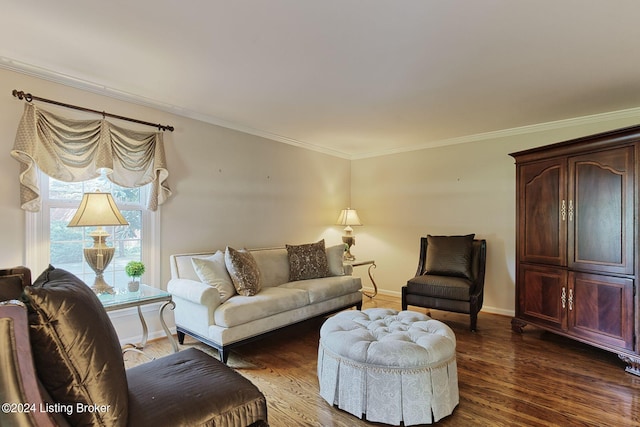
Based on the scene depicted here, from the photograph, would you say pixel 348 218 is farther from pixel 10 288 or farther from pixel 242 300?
pixel 10 288

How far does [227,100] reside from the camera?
328 centimetres

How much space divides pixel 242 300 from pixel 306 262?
121 centimetres

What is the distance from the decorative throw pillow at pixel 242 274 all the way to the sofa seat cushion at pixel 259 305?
2.6 inches

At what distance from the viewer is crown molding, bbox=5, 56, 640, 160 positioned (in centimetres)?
260

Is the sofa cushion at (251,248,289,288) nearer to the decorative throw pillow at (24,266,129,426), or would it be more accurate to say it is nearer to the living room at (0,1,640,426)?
the living room at (0,1,640,426)

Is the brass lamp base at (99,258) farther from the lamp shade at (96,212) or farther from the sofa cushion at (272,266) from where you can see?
the sofa cushion at (272,266)

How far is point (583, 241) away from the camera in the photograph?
2.99 m

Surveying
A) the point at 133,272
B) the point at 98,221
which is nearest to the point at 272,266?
the point at 133,272

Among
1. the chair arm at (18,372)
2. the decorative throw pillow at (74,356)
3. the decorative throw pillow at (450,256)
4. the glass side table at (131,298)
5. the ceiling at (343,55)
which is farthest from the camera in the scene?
the decorative throw pillow at (450,256)

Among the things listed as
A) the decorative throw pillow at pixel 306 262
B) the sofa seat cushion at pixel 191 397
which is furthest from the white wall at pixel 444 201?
the sofa seat cushion at pixel 191 397

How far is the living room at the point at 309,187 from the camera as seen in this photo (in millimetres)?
2688

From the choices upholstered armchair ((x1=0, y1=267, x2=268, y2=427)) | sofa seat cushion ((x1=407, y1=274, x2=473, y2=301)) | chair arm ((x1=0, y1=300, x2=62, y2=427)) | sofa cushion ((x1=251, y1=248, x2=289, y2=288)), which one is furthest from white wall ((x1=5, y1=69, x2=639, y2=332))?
chair arm ((x1=0, y1=300, x2=62, y2=427))

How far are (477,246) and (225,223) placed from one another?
3.15 metres

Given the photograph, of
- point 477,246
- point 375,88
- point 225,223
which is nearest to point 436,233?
point 477,246
